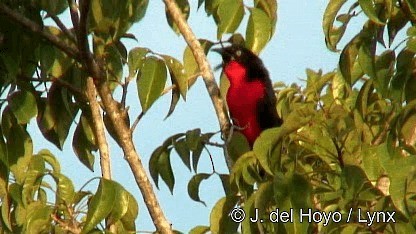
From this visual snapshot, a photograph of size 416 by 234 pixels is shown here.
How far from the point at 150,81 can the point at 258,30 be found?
1.28ft

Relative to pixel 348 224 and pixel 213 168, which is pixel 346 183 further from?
pixel 213 168

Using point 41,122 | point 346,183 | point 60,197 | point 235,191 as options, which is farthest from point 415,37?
point 41,122

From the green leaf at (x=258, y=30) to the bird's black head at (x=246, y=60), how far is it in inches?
109

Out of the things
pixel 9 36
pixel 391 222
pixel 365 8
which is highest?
pixel 9 36

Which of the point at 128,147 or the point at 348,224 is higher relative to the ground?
the point at 128,147

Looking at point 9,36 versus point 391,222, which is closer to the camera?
point 391,222

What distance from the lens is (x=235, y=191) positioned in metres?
3.20

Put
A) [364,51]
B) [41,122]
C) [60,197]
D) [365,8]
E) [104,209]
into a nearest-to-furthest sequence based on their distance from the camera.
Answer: [365,8] < [364,51] < [104,209] < [60,197] < [41,122]

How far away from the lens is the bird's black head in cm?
605

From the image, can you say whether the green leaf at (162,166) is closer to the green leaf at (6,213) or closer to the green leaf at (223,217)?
the green leaf at (223,217)

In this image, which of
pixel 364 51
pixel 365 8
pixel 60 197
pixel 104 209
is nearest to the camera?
pixel 365 8

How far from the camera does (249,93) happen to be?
19.9ft

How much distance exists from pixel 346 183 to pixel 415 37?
0.43 metres

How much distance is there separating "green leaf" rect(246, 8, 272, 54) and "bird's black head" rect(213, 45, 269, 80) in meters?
2.77
